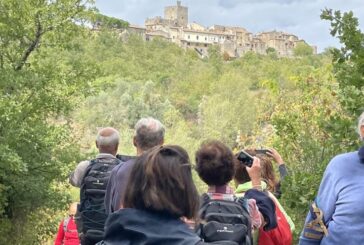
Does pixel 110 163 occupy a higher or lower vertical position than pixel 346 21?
lower

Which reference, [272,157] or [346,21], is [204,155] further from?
[346,21]

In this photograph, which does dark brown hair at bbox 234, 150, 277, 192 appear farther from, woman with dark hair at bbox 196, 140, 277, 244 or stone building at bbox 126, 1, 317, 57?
stone building at bbox 126, 1, 317, 57

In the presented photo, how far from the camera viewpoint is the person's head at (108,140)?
4.48 metres

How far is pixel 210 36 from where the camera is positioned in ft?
484

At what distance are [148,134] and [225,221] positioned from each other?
1.09m

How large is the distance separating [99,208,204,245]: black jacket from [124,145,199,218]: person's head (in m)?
0.04

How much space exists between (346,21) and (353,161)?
1973mm

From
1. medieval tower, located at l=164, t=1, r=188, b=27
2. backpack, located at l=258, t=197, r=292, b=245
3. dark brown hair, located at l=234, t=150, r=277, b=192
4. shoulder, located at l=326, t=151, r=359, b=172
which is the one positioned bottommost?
backpack, located at l=258, t=197, r=292, b=245

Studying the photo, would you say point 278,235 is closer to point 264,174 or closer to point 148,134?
point 264,174

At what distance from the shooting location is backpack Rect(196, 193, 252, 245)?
2.95 meters

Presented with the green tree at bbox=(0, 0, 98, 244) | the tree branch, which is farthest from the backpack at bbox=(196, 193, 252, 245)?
the tree branch

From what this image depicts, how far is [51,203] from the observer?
15.3 metres

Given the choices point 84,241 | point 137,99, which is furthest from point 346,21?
point 137,99

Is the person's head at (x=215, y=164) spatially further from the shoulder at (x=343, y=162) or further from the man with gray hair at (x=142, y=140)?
the man with gray hair at (x=142, y=140)
